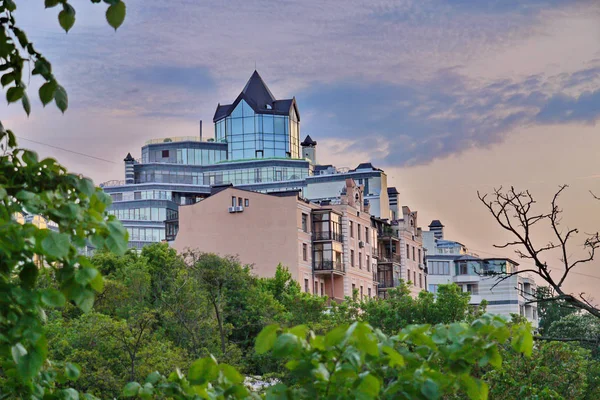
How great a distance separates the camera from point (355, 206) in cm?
7406

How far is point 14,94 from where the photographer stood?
5.47 m

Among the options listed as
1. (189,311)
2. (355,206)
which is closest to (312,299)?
(189,311)

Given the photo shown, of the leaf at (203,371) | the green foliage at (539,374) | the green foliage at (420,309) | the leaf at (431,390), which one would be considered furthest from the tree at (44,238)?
the green foliage at (420,309)

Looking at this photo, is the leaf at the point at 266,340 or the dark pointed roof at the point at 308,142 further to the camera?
the dark pointed roof at the point at 308,142

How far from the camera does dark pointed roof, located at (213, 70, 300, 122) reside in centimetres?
13488

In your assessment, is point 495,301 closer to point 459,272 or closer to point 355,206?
point 459,272

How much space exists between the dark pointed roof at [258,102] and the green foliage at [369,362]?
130 metres

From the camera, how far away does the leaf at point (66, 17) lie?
512 cm

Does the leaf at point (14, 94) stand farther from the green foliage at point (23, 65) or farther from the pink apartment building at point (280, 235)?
the pink apartment building at point (280, 235)

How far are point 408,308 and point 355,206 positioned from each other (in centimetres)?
2443

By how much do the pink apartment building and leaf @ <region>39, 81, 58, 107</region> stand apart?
60.9 metres

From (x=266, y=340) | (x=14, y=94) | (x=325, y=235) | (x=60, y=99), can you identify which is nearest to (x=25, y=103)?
(x=14, y=94)

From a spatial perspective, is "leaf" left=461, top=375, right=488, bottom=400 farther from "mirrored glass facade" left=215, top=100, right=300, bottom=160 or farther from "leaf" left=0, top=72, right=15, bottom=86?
"mirrored glass facade" left=215, top=100, right=300, bottom=160

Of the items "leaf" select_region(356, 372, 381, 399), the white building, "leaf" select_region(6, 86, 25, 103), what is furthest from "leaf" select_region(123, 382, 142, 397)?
the white building
